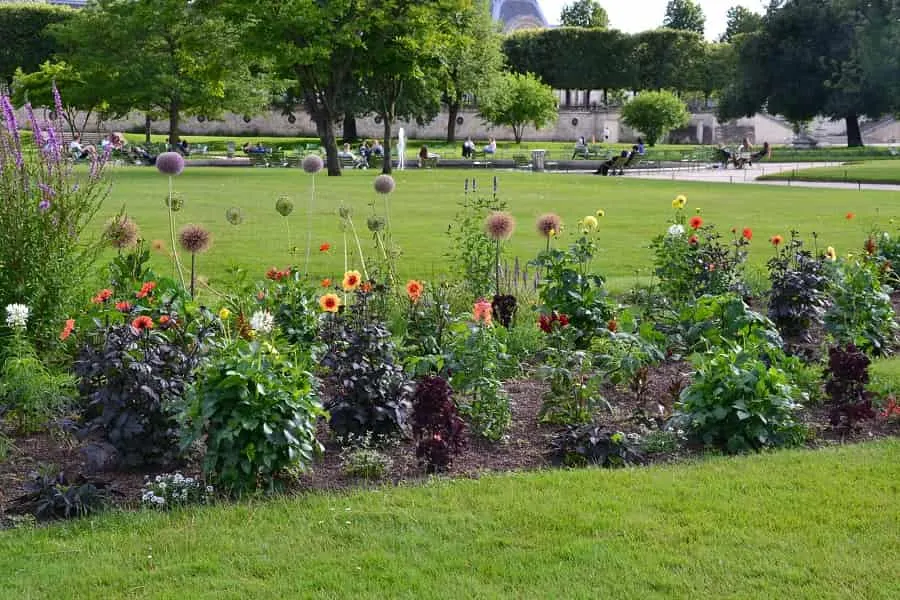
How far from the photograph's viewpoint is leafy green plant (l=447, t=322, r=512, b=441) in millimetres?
5688

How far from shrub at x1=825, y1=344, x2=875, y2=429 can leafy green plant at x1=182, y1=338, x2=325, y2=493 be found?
2.86 meters

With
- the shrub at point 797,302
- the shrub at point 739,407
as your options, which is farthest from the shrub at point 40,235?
the shrub at point 797,302

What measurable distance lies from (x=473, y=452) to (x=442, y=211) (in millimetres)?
14744

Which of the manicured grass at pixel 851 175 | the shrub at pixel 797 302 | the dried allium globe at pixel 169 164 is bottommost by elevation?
the shrub at pixel 797 302

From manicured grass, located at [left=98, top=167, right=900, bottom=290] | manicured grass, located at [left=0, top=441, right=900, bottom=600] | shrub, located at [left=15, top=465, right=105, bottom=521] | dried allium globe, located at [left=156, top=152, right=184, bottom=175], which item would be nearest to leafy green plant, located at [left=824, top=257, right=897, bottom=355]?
manicured grass, located at [left=0, top=441, right=900, bottom=600]

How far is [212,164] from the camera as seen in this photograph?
137 feet

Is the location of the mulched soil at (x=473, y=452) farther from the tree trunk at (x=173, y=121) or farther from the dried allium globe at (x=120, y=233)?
the tree trunk at (x=173, y=121)

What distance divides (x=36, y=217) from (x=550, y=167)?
123ft

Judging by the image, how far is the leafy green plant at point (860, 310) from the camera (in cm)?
740

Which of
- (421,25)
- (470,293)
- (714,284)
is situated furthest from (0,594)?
(421,25)

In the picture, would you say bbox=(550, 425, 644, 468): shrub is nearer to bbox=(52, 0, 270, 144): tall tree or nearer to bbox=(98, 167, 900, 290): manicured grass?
bbox=(98, 167, 900, 290): manicured grass

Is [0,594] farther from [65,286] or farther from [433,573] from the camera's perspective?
[65,286]

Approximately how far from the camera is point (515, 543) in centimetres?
423

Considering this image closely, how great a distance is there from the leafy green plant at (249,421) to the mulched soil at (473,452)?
0.79 ft
